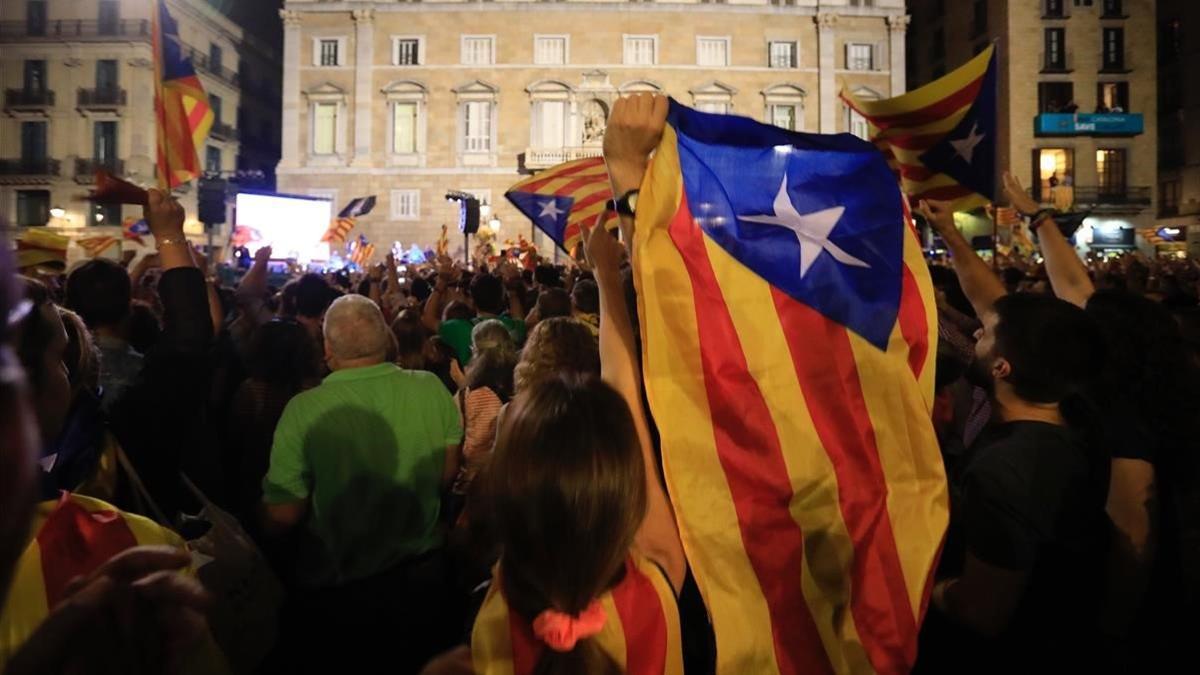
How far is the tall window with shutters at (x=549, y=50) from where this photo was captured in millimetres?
38469

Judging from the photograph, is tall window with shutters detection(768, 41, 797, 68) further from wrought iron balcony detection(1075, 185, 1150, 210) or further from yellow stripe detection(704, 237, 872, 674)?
yellow stripe detection(704, 237, 872, 674)

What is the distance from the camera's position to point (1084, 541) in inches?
86.6

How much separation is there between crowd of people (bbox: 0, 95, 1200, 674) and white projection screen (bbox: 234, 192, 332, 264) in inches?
605

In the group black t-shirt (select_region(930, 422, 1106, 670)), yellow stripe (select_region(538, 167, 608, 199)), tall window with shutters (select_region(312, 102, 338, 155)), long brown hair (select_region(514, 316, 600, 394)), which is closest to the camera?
black t-shirt (select_region(930, 422, 1106, 670))

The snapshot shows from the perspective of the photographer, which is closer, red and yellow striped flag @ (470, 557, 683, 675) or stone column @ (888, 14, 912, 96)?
red and yellow striped flag @ (470, 557, 683, 675)

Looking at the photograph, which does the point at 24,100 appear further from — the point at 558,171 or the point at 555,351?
the point at 555,351

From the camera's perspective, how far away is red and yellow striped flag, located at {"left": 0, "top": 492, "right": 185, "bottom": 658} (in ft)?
4.59

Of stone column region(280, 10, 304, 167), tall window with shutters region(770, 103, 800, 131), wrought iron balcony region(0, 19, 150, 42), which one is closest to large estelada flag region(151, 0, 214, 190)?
stone column region(280, 10, 304, 167)

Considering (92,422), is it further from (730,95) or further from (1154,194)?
(1154,194)

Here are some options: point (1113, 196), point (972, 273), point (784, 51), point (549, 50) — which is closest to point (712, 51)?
point (784, 51)

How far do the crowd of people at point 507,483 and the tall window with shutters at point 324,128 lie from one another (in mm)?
36865

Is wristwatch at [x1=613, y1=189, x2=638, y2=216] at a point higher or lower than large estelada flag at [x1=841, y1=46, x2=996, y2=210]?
lower

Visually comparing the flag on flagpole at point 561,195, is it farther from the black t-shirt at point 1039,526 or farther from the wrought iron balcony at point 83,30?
the wrought iron balcony at point 83,30

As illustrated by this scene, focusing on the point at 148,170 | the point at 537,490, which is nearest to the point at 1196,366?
the point at 537,490
